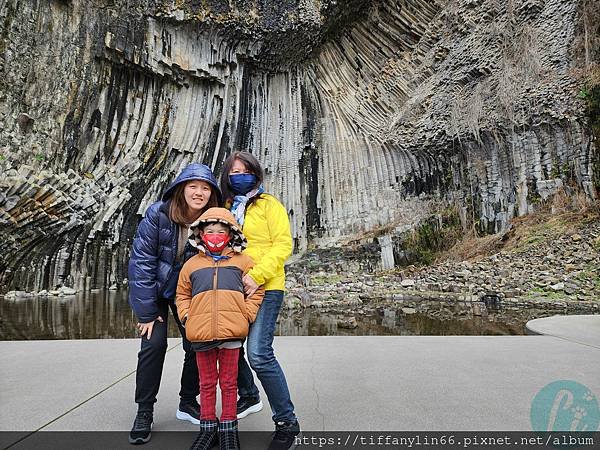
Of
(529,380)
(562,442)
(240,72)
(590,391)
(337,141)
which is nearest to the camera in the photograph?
(562,442)

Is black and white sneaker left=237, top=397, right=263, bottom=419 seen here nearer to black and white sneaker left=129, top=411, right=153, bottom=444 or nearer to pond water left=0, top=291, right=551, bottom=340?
black and white sneaker left=129, top=411, right=153, bottom=444

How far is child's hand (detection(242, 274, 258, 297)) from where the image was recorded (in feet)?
Answer: 6.23

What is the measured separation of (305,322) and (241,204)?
17.5 feet

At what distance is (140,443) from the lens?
1846 mm

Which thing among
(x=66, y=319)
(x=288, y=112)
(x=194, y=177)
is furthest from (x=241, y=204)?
(x=288, y=112)

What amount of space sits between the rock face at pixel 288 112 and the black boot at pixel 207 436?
1213 cm

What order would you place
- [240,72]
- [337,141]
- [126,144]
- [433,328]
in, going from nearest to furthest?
[433,328], [126,144], [240,72], [337,141]

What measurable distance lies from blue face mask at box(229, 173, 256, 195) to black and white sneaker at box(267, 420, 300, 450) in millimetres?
1135

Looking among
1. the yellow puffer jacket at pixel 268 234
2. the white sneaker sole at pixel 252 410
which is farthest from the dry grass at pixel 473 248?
the yellow puffer jacket at pixel 268 234

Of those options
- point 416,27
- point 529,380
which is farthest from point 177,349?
point 416,27

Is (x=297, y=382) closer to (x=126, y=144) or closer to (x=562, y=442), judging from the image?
(x=562, y=442)

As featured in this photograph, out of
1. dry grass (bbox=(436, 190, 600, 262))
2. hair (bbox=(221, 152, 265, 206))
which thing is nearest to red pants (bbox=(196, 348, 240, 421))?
hair (bbox=(221, 152, 265, 206))

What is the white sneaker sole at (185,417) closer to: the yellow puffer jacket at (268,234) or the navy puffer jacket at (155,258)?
the navy puffer jacket at (155,258)

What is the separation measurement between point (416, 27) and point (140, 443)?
19365 mm
